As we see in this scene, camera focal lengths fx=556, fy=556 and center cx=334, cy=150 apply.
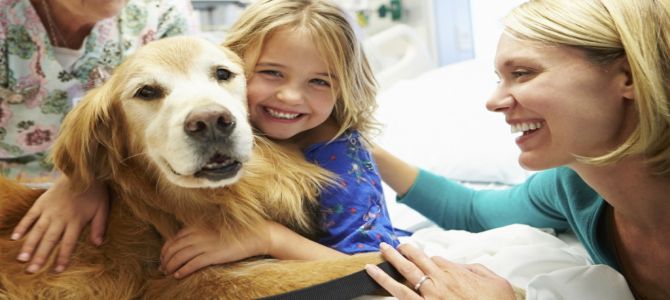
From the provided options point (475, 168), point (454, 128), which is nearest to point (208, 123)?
point (475, 168)

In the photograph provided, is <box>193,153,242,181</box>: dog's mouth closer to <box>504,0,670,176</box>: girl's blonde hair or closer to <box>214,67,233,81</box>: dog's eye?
<box>214,67,233,81</box>: dog's eye

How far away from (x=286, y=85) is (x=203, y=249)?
402mm

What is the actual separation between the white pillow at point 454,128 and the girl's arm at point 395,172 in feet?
0.68

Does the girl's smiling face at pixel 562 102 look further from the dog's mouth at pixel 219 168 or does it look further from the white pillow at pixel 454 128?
the white pillow at pixel 454 128

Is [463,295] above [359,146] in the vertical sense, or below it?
below

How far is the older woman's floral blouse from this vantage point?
5.04ft

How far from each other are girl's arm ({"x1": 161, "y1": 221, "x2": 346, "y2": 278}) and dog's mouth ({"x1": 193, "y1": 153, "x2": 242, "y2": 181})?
17 cm

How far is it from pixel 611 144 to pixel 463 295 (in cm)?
39

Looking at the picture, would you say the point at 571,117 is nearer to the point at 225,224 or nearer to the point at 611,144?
the point at 611,144

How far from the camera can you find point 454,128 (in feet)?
7.27

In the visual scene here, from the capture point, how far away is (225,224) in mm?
1107

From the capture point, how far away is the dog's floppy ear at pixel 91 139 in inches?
42.1

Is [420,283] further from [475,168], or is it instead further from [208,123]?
[475,168]

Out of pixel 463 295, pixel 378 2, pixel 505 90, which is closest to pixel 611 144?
pixel 505 90
